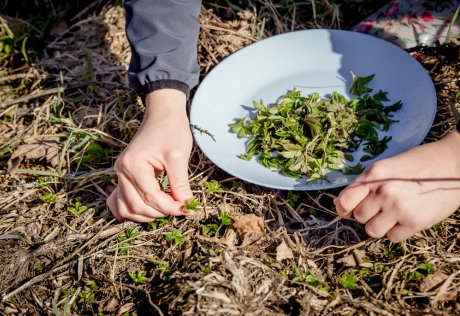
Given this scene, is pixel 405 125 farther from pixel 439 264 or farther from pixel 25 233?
pixel 25 233

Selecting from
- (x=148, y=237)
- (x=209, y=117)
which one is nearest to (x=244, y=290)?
(x=148, y=237)

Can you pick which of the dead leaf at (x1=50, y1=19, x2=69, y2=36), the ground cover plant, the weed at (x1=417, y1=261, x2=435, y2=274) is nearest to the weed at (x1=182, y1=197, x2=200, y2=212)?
the ground cover plant

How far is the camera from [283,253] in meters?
1.73

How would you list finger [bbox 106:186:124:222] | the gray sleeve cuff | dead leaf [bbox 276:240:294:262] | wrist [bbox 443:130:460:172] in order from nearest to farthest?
1. wrist [bbox 443:130:460:172]
2. dead leaf [bbox 276:240:294:262]
3. finger [bbox 106:186:124:222]
4. the gray sleeve cuff

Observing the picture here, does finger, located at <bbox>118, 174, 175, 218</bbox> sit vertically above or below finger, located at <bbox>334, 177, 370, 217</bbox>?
below

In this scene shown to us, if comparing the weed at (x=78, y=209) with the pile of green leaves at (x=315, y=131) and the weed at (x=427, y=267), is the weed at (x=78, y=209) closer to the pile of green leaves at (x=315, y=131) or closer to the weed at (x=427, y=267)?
the pile of green leaves at (x=315, y=131)

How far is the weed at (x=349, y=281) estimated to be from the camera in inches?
62.7

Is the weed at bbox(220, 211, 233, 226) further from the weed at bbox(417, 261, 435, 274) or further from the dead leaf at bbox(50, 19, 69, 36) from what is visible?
the dead leaf at bbox(50, 19, 69, 36)

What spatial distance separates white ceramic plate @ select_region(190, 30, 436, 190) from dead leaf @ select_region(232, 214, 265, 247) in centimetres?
16

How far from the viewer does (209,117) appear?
221 cm

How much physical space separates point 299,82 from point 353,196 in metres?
0.90

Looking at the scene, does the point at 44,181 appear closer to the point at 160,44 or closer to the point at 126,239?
the point at 126,239

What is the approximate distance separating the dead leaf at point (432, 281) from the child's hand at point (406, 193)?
16 cm

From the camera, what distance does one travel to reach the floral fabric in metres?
2.50
